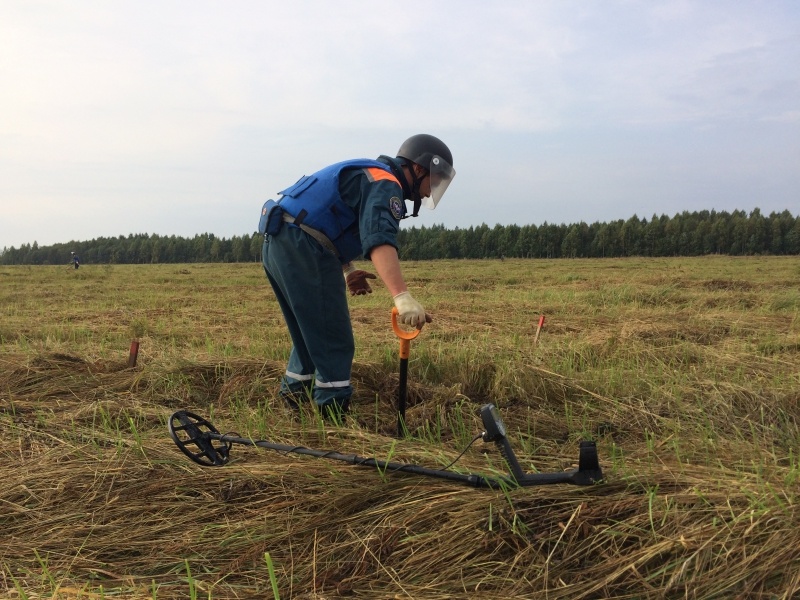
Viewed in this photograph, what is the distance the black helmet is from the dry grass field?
1131 mm

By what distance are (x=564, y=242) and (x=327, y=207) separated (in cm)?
7349

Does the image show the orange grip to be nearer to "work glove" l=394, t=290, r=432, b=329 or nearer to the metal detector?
"work glove" l=394, t=290, r=432, b=329

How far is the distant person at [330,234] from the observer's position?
9.50 feet

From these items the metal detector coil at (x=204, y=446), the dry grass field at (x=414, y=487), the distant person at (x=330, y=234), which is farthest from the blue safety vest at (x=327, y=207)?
the metal detector coil at (x=204, y=446)

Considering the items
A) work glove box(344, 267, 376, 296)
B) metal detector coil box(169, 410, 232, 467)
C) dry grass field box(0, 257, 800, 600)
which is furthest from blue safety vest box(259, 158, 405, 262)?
metal detector coil box(169, 410, 232, 467)

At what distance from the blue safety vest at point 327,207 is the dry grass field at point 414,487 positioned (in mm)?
944

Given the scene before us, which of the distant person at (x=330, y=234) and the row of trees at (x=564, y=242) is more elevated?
the row of trees at (x=564, y=242)

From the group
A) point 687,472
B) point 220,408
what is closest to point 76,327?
point 220,408

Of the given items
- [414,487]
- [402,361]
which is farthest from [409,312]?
[414,487]

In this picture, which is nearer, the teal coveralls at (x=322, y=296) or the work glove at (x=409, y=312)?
the work glove at (x=409, y=312)

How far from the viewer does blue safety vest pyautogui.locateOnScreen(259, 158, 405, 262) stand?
9.50 feet

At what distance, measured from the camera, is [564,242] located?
72938 mm

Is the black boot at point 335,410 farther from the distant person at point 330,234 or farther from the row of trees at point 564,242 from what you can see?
the row of trees at point 564,242

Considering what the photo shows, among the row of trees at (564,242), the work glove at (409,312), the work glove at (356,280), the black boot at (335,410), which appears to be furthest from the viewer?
the row of trees at (564,242)
